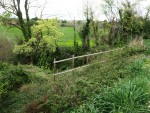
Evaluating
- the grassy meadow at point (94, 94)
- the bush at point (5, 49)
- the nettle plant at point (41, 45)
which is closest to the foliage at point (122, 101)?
the grassy meadow at point (94, 94)

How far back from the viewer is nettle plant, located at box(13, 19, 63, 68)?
27.7m

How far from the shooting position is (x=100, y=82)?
9.66m

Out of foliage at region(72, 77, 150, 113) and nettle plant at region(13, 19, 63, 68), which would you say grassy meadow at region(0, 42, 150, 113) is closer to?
foliage at region(72, 77, 150, 113)

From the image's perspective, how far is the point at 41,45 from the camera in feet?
91.8

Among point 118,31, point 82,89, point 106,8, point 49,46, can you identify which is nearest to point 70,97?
point 82,89

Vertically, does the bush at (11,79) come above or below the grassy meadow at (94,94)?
below

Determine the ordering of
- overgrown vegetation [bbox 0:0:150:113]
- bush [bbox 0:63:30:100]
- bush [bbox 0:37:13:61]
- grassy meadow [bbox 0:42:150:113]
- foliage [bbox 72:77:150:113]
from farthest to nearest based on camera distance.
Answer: bush [bbox 0:37:13:61] → bush [bbox 0:63:30:100] → overgrown vegetation [bbox 0:0:150:113] → grassy meadow [bbox 0:42:150:113] → foliage [bbox 72:77:150:113]

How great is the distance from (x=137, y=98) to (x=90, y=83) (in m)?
2.54

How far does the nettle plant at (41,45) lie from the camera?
2770 centimetres

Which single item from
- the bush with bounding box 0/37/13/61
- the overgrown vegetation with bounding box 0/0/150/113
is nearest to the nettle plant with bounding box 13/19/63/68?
the overgrown vegetation with bounding box 0/0/150/113

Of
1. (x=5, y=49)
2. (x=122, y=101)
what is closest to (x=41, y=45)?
(x=5, y=49)

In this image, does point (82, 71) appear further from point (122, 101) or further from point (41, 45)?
point (41, 45)

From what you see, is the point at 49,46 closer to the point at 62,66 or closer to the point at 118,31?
the point at 62,66

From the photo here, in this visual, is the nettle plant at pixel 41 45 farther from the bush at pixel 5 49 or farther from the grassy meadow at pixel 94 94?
the grassy meadow at pixel 94 94
